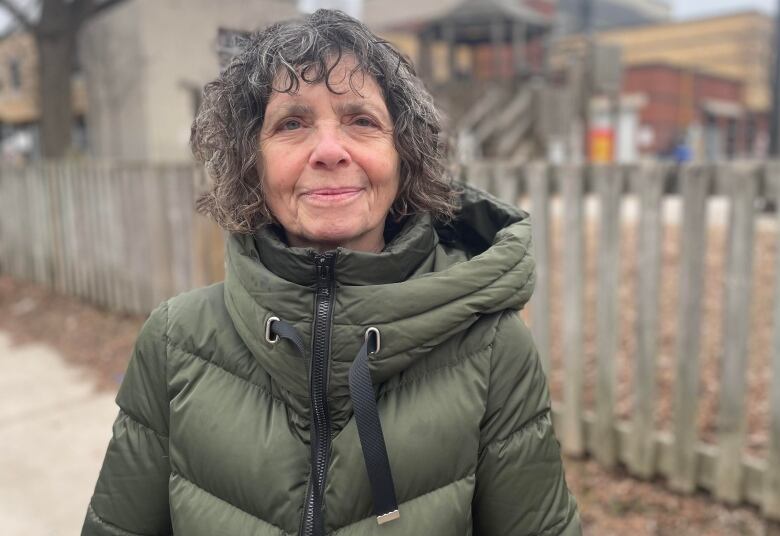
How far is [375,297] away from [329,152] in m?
0.29

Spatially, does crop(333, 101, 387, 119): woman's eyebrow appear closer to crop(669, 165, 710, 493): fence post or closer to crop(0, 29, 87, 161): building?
crop(669, 165, 710, 493): fence post

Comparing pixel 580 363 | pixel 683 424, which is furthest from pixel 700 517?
pixel 580 363

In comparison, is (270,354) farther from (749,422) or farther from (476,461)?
(749,422)

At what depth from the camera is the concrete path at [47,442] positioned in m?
2.83

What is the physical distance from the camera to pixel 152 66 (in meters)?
6.94

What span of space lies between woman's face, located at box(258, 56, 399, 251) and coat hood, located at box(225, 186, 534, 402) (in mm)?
83

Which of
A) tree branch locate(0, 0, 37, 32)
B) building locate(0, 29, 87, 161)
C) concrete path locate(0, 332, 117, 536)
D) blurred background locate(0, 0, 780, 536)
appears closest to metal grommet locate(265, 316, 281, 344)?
blurred background locate(0, 0, 780, 536)

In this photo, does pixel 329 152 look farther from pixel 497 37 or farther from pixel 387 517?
pixel 497 37

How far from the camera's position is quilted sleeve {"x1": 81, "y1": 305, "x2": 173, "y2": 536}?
1.38m

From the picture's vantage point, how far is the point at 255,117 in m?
1.39

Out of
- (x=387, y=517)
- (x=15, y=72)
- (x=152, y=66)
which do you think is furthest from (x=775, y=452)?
(x=15, y=72)

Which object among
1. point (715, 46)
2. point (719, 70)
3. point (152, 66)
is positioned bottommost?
point (152, 66)

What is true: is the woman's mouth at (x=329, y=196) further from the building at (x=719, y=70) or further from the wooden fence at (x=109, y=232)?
the building at (x=719, y=70)

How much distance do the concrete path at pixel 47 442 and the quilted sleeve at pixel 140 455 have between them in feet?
5.11
